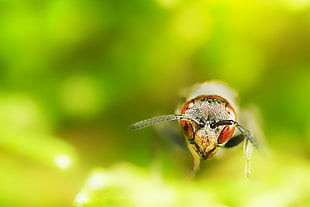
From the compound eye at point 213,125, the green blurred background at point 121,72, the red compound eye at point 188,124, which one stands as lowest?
the compound eye at point 213,125

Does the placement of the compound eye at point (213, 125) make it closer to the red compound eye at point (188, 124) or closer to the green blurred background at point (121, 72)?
the red compound eye at point (188, 124)

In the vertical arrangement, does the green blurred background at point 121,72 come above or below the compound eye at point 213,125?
above

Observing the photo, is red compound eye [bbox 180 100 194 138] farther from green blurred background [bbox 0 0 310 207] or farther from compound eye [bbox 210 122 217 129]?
green blurred background [bbox 0 0 310 207]

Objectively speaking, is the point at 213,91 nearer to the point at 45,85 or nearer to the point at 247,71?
the point at 247,71

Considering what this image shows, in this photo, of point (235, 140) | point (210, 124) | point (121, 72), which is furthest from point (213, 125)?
point (121, 72)

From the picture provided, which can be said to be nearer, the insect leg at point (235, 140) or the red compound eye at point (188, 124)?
the red compound eye at point (188, 124)

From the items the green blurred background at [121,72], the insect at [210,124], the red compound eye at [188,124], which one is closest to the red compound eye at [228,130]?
the insect at [210,124]
